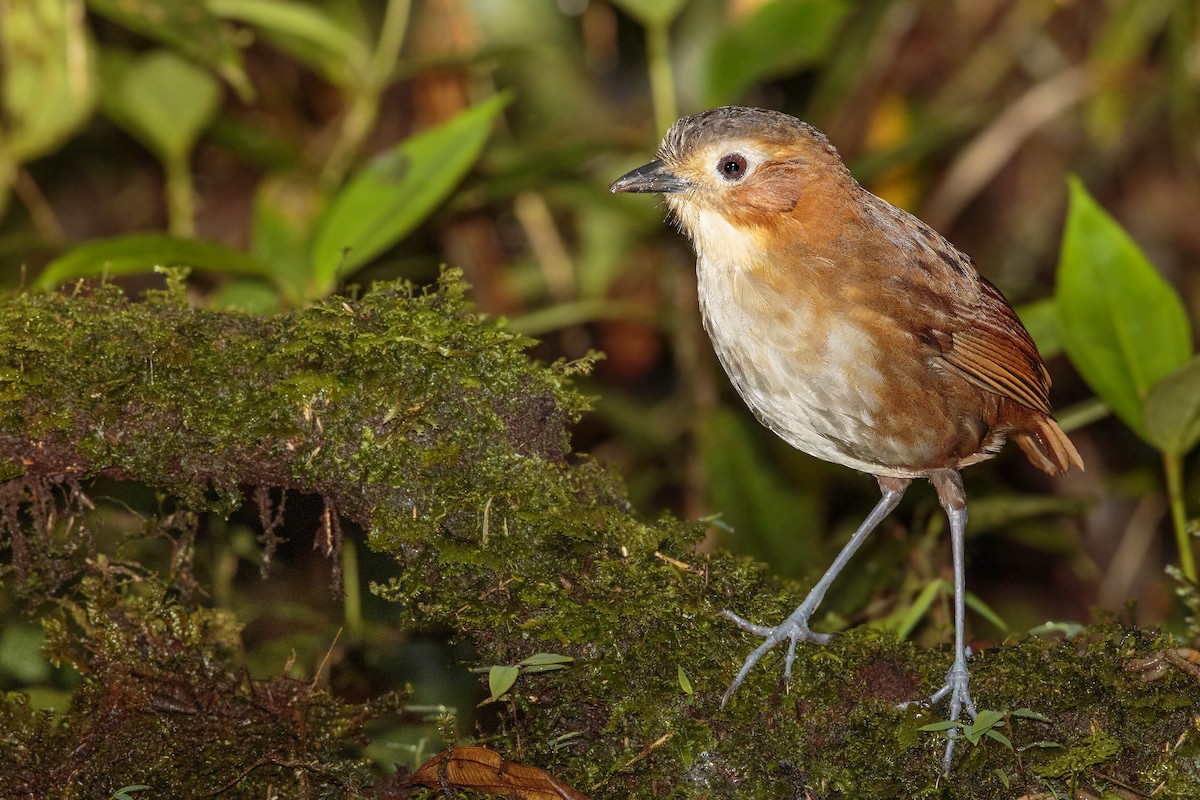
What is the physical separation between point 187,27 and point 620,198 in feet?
5.75

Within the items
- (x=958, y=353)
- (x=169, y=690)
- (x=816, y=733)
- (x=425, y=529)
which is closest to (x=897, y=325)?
(x=958, y=353)

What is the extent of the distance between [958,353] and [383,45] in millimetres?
2804

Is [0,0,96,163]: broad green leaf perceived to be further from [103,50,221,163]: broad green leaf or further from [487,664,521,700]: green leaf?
[487,664,521,700]: green leaf

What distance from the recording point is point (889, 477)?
10.6 feet

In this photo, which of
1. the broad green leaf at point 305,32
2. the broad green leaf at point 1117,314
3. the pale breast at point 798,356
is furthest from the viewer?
the broad green leaf at point 305,32

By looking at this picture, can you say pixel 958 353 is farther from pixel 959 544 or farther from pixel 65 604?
pixel 65 604

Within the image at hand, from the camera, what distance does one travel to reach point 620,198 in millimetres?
5066

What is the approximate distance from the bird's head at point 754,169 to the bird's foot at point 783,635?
3.13 ft

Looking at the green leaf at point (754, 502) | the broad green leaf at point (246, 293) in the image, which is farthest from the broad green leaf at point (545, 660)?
the green leaf at point (754, 502)

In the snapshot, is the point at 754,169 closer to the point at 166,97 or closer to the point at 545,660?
the point at 545,660

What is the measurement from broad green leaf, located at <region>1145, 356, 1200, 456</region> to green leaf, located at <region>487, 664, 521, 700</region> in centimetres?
184

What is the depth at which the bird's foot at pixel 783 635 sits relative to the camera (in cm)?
242

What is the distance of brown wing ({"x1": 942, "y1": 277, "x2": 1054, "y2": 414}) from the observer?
298 centimetres

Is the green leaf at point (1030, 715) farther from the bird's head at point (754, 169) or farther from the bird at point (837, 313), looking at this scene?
the bird's head at point (754, 169)
